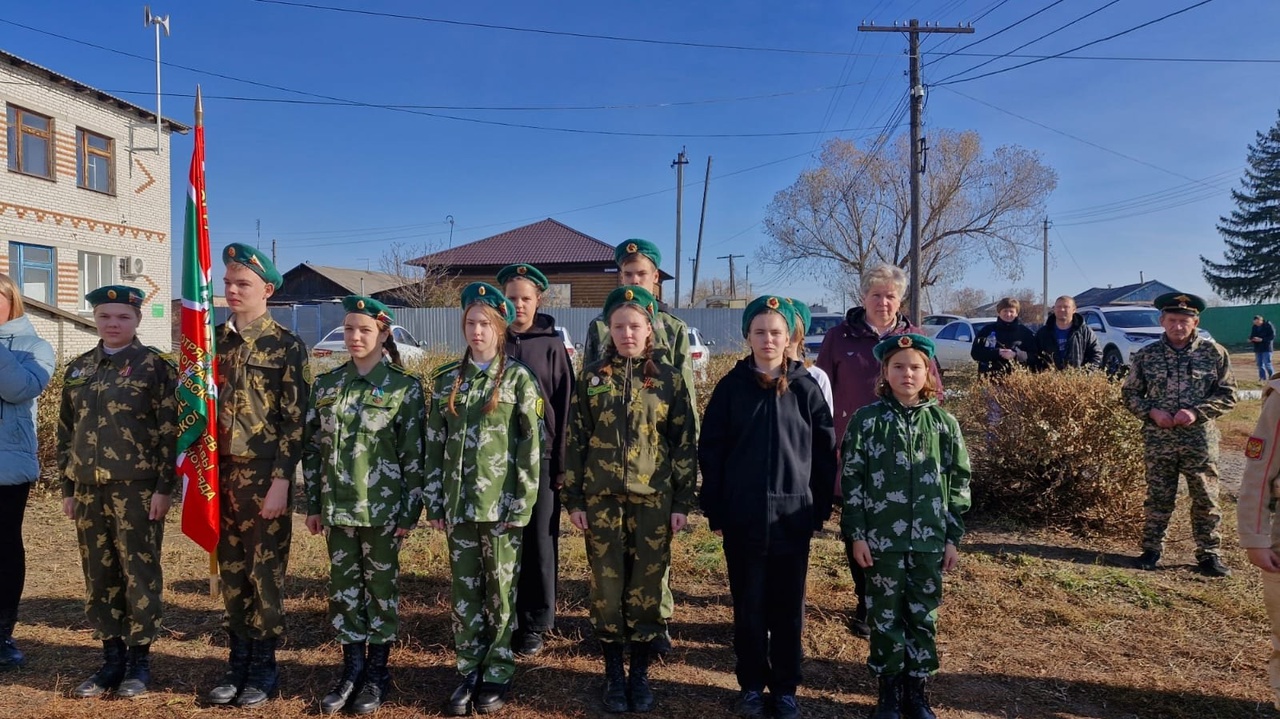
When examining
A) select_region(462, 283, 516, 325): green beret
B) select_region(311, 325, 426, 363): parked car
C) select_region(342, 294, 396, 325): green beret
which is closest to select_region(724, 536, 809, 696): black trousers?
select_region(462, 283, 516, 325): green beret

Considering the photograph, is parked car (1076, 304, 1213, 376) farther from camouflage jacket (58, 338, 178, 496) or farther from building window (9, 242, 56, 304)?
building window (9, 242, 56, 304)

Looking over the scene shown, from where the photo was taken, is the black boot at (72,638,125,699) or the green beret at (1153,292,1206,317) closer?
the black boot at (72,638,125,699)

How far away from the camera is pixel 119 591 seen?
11.4ft

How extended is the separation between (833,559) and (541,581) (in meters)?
2.35

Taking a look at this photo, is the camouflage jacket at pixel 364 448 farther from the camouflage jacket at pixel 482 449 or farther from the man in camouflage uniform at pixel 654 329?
the man in camouflage uniform at pixel 654 329

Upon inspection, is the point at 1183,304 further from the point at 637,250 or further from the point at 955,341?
the point at 955,341

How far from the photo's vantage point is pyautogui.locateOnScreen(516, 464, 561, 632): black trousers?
12.6 ft

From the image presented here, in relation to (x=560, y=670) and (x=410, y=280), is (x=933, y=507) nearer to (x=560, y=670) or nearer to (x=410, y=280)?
(x=560, y=670)

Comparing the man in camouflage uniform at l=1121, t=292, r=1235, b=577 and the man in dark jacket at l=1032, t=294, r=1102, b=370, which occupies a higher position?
the man in dark jacket at l=1032, t=294, r=1102, b=370

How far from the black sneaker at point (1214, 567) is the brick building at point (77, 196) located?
1976 cm

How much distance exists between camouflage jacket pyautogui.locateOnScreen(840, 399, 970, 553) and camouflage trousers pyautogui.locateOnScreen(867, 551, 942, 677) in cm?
8

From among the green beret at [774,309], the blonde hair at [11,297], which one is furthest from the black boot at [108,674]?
the green beret at [774,309]

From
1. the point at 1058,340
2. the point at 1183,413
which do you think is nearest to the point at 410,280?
the point at 1058,340

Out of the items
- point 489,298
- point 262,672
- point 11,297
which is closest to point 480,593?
point 262,672
